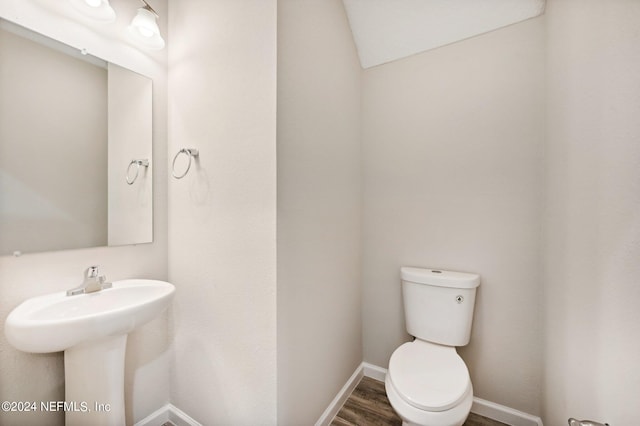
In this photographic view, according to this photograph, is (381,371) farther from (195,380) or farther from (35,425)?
(35,425)

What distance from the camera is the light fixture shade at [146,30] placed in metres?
1.15

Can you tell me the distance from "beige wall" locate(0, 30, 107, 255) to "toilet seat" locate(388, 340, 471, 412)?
149cm

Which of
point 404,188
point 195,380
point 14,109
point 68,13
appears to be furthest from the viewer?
point 404,188

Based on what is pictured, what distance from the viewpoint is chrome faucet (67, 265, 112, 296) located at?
1.01 metres

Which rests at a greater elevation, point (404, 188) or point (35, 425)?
point (404, 188)

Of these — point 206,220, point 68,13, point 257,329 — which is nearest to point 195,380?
point 257,329

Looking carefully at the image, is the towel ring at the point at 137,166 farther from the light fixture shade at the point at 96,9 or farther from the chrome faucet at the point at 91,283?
the light fixture shade at the point at 96,9

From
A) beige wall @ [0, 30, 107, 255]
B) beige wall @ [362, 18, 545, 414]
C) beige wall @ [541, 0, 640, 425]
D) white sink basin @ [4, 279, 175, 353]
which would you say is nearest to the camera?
beige wall @ [541, 0, 640, 425]

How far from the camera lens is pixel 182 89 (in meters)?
1.29

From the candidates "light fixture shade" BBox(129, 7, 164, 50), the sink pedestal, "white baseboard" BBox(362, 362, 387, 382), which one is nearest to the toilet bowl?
"white baseboard" BBox(362, 362, 387, 382)

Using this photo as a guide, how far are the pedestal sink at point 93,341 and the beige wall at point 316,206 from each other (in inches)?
21.7

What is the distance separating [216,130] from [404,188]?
3.78 ft

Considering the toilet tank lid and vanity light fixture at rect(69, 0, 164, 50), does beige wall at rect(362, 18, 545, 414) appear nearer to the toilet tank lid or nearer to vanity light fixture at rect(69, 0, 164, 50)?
the toilet tank lid

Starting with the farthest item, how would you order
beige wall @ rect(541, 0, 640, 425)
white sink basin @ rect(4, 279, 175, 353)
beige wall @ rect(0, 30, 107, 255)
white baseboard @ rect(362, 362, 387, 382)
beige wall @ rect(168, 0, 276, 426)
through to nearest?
white baseboard @ rect(362, 362, 387, 382) → beige wall @ rect(168, 0, 276, 426) → beige wall @ rect(0, 30, 107, 255) → white sink basin @ rect(4, 279, 175, 353) → beige wall @ rect(541, 0, 640, 425)
